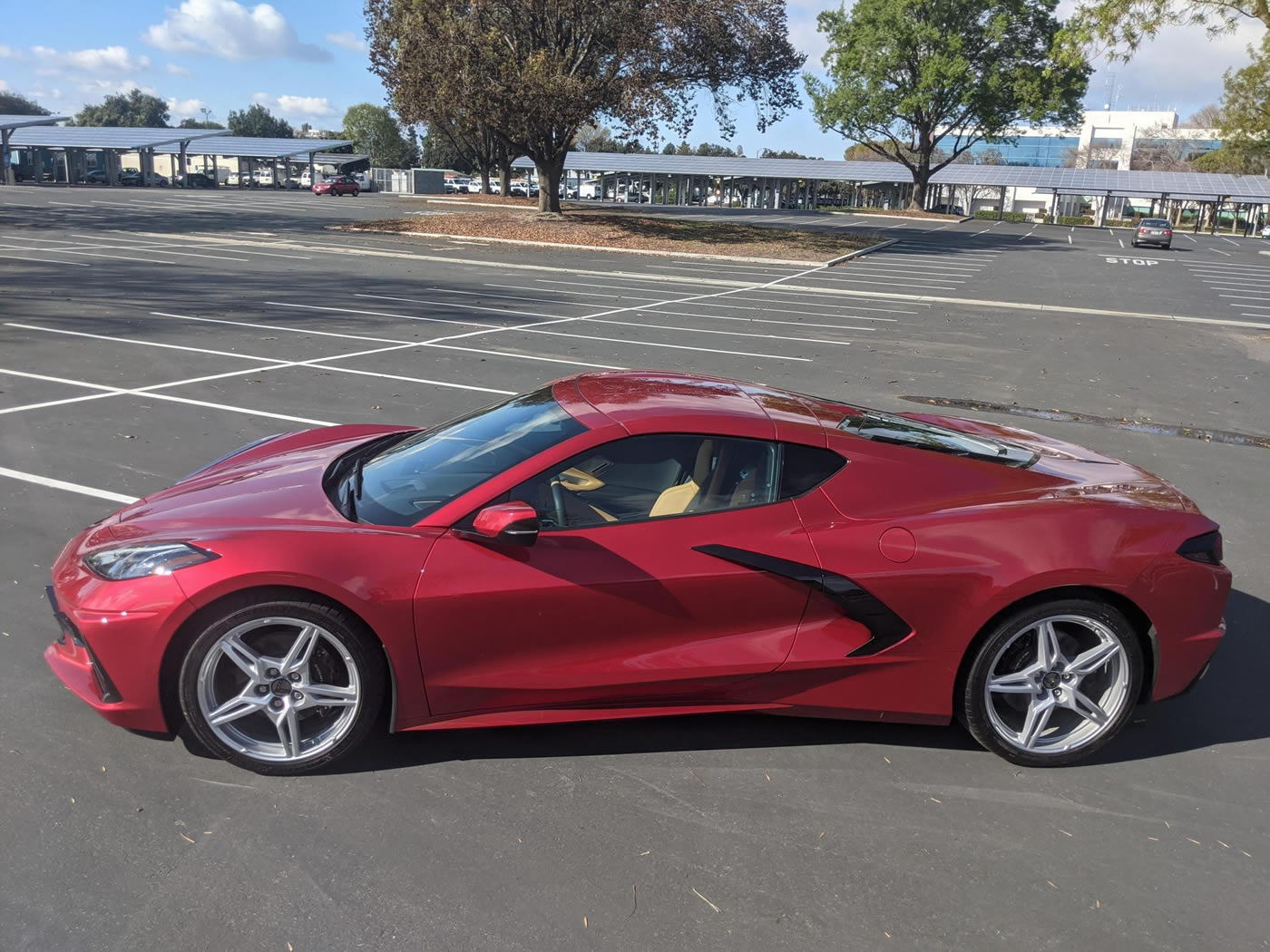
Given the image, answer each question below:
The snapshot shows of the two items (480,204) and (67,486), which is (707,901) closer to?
(67,486)

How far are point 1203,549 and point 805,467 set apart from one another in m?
1.56

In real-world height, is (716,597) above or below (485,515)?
below

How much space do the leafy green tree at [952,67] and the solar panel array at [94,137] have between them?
54263 mm

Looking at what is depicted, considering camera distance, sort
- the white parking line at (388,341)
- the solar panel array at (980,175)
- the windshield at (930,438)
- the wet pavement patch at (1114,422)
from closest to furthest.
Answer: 1. the windshield at (930,438)
2. the wet pavement patch at (1114,422)
3. the white parking line at (388,341)
4. the solar panel array at (980,175)

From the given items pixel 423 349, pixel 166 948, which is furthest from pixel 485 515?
pixel 423 349

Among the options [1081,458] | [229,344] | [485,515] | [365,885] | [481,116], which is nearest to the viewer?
[365,885]

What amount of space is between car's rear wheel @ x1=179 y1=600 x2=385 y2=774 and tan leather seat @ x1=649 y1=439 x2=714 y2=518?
1126 millimetres

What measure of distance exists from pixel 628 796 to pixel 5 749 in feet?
7.31

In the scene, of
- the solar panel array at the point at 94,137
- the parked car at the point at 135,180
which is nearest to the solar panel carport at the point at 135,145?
the solar panel array at the point at 94,137

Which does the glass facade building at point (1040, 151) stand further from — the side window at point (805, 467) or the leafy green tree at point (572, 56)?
the side window at point (805, 467)

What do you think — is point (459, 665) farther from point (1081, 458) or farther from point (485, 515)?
point (1081, 458)

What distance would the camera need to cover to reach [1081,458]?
4.51 m

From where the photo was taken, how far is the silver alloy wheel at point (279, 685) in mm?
3393

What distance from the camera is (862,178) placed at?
73312 millimetres
